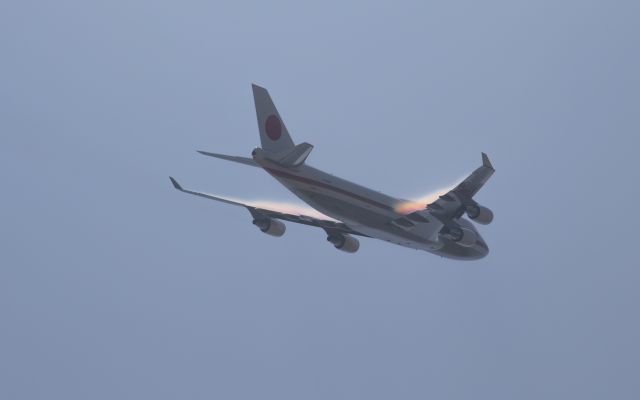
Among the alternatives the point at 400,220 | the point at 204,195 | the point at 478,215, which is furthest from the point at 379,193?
the point at 204,195

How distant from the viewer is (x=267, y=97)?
62531 mm

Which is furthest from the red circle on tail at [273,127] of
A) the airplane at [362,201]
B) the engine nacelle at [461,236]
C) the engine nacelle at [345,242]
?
the engine nacelle at [461,236]

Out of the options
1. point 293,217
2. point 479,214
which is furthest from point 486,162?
point 293,217

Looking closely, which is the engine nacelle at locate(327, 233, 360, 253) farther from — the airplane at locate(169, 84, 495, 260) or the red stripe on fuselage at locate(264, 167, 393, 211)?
the red stripe on fuselage at locate(264, 167, 393, 211)

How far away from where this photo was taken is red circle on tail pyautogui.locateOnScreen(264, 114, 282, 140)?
203 ft

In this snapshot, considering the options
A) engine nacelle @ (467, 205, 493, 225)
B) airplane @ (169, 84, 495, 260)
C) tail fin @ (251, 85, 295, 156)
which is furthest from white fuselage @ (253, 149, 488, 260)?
engine nacelle @ (467, 205, 493, 225)

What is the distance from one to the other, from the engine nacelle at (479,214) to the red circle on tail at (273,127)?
11.5m

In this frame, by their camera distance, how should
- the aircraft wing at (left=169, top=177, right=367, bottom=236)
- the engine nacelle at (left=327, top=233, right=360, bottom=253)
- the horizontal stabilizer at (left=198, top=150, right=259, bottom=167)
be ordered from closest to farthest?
the horizontal stabilizer at (left=198, top=150, right=259, bottom=167) < the aircraft wing at (left=169, top=177, right=367, bottom=236) < the engine nacelle at (left=327, top=233, right=360, bottom=253)

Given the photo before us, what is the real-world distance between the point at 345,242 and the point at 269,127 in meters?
9.25

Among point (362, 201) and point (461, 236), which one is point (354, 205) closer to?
point (362, 201)

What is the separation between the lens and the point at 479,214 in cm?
6103

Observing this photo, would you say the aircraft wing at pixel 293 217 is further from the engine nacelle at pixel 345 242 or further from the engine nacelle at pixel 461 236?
the engine nacelle at pixel 461 236

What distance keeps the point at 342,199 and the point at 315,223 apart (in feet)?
14.9

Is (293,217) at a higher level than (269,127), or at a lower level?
lower
